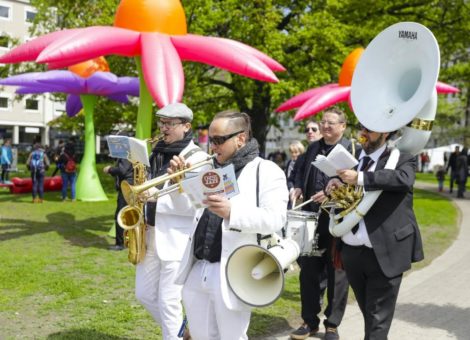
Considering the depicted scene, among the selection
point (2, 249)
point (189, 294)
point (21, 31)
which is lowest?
point (2, 249)

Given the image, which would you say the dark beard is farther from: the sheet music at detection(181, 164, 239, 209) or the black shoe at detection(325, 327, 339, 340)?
the black shoe at detection(325, 327, 339, 340)

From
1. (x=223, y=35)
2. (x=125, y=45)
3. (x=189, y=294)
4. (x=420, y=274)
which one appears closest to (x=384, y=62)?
(x=189, y=294)

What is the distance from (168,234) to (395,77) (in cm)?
207

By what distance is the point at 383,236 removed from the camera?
381 centimetres

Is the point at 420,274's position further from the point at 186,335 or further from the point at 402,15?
the point at 402,15

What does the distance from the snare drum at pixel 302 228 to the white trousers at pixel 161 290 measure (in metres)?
1.03

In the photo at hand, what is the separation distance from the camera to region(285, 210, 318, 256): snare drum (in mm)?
4664

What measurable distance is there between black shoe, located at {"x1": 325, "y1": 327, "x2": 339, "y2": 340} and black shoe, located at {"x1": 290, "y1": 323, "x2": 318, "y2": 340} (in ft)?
0.50

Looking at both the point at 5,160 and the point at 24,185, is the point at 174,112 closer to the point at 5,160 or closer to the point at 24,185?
the point at 24,185

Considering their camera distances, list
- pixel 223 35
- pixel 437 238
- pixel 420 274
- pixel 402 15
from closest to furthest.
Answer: pixel 420 274, pixel 437 238, pixel 223 35, pixel 402 15

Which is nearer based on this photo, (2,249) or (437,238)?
(2,249)

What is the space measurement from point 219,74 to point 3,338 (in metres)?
18.5

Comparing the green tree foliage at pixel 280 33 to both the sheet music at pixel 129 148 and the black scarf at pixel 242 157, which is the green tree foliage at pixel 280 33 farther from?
the black scarf at pixel 242 157

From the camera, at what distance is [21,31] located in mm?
51281
